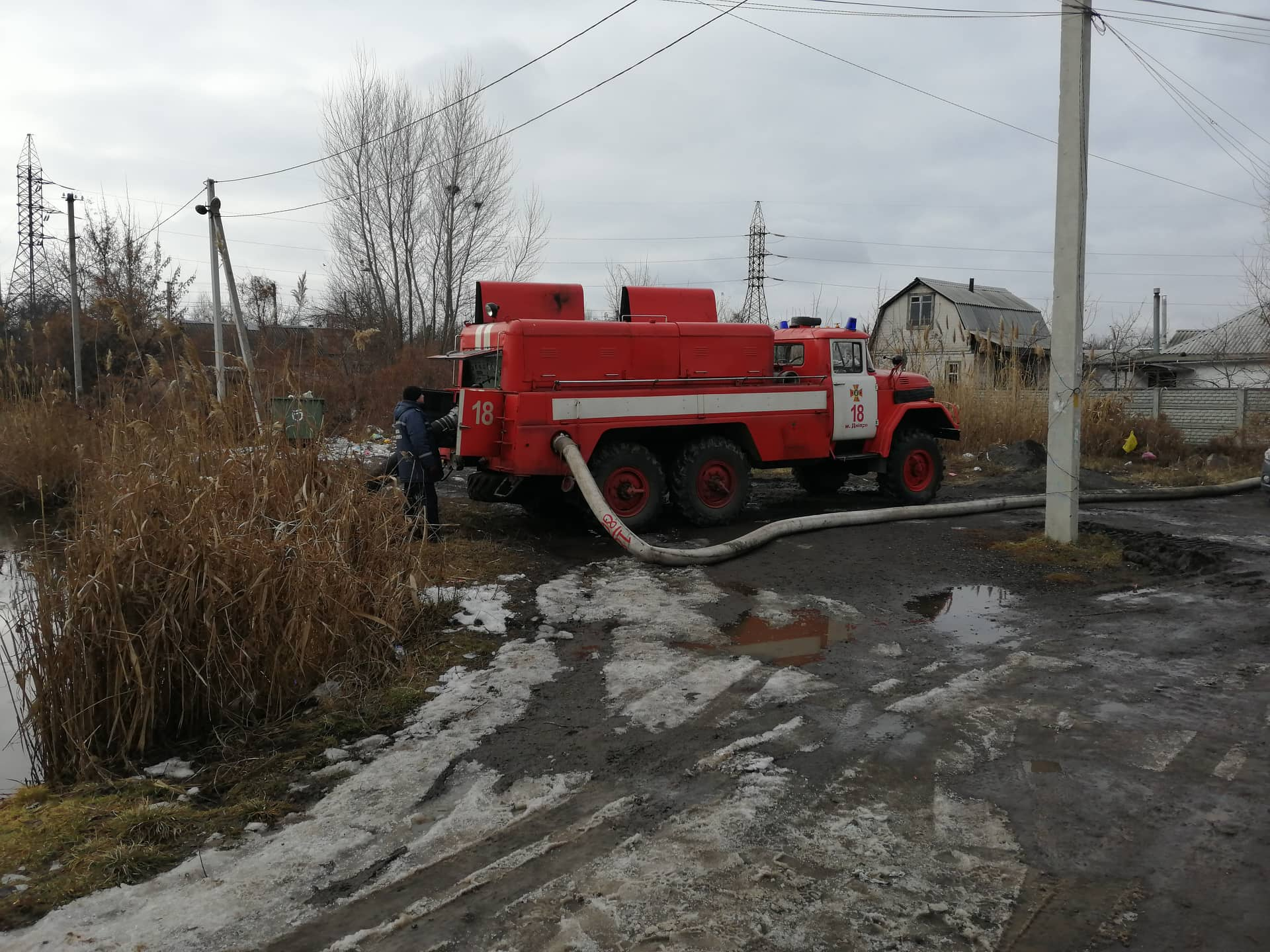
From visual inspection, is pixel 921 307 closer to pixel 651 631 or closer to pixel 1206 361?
pixel 1206 361

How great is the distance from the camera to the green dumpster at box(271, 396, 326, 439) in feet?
19.2

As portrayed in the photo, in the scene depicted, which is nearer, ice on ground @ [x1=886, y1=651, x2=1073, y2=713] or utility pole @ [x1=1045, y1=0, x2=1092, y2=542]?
ice on ground @ [x1=886, y1=651, x2=1073, y2=713]

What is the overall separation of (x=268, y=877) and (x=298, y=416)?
3.45 meters

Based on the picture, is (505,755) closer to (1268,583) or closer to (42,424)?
(1268,583)

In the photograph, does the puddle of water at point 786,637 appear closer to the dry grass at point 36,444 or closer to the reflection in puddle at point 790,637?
the reflection in puddle at point 790,637

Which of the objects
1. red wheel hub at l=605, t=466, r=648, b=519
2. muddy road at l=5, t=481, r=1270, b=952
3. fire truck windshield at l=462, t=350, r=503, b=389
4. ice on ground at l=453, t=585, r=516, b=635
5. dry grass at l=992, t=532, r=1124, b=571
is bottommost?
muddy road at l=5, t=481, r=1270, b=952

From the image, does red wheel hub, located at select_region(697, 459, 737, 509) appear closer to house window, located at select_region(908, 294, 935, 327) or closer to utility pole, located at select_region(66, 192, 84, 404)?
utility pole, located at select_region(66, 192, 84, 404)

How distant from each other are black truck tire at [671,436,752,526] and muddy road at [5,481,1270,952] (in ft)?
11.7

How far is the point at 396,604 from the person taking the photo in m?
5.78

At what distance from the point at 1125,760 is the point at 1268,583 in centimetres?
477

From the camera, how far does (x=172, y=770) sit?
433 cm

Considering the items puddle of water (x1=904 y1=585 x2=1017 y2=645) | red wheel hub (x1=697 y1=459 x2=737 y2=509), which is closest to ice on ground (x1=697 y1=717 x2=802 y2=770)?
puddle of water (x1=904 y1=585 x2=1017 y2=645)

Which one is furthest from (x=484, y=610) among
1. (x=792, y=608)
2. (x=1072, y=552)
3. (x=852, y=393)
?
(x=852, y=393)

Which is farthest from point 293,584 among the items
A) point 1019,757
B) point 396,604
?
point 1019,757
